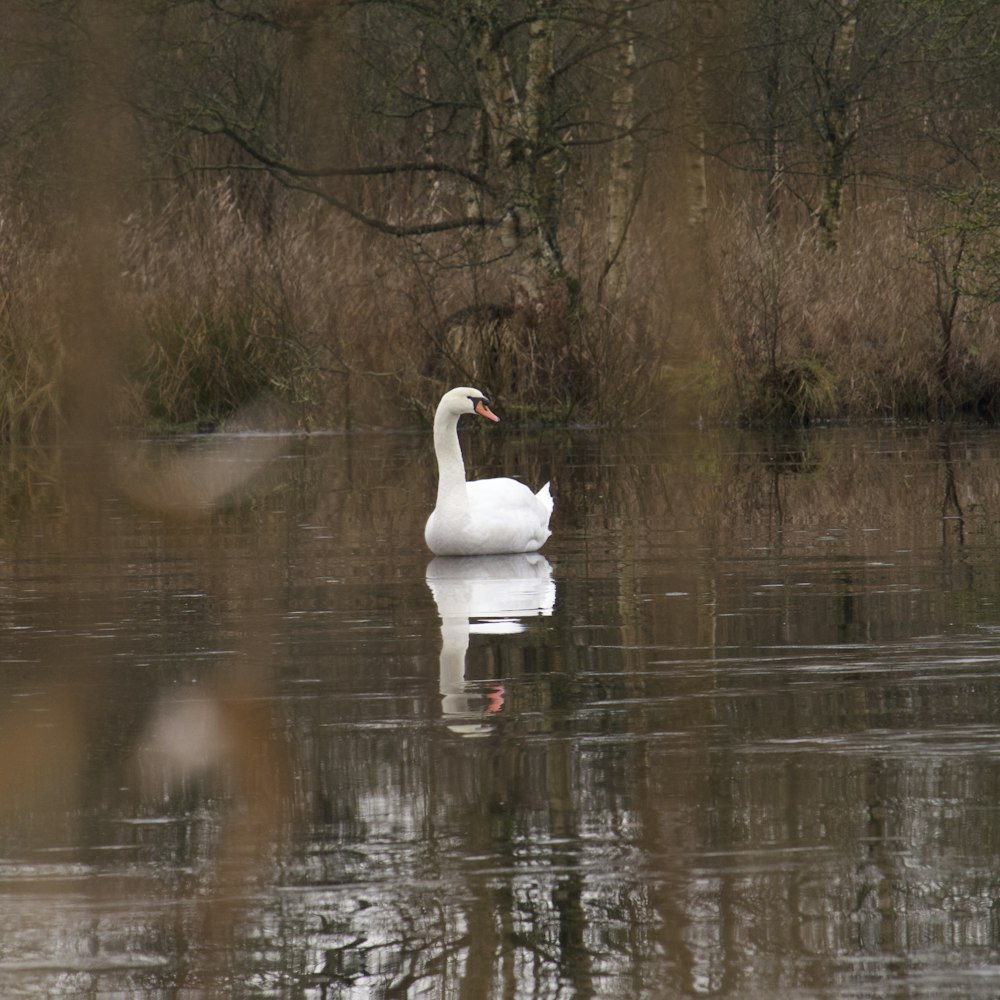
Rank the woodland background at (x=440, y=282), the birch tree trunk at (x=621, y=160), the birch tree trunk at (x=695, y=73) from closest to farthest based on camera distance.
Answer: the woodland background at (x=440, y=282), the birch tree trunk at (x=621, y=160), the birch tree trunk at (x=695, y=73)

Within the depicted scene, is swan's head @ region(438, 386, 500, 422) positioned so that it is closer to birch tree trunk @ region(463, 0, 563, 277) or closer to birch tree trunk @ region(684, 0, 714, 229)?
birch tree trunk @ region(463, 0, 563, 277)

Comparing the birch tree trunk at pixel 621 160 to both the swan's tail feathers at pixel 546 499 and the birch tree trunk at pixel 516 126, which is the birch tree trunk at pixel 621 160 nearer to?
the birch tree trunk at pixel 516 126

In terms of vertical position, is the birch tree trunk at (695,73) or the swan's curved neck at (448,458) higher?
the birch tree trunk at (695,73)

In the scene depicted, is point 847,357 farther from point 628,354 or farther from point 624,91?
point 624,91

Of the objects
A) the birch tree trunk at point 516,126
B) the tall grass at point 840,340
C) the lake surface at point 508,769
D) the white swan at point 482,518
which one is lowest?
the lake surface at point 508,769

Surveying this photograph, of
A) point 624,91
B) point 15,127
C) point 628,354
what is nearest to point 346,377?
point 628,354

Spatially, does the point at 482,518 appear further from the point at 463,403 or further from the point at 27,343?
the point at 27,343

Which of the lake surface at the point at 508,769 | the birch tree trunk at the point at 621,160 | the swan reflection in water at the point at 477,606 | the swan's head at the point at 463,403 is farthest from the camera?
the birch tree trunk at the point at 621,160

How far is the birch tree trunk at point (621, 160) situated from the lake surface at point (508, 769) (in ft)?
33.2

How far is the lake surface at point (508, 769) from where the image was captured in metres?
3.49

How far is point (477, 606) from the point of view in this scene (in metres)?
8.16

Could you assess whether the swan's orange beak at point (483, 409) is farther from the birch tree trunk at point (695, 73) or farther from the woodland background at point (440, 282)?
the birch tree trunk at point (695, 73)

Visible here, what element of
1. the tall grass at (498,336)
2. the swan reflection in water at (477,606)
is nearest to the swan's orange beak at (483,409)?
the swan reflection in water at (477,606)

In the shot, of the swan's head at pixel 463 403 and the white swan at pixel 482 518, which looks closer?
the white swan at pixel 482 518
